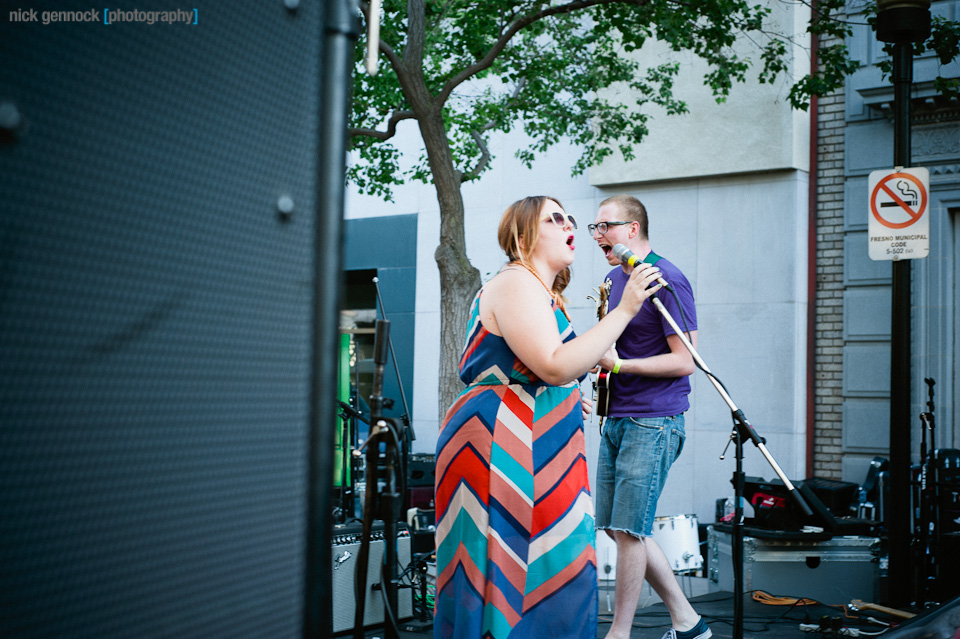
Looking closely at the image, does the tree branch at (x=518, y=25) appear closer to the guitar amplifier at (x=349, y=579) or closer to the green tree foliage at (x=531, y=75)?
the green tree foliage at (x=531, y=75)

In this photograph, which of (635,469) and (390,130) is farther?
(390,130)

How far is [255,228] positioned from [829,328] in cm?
910

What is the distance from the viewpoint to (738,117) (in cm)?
971

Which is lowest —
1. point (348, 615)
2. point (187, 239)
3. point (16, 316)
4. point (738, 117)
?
point (348, 615)

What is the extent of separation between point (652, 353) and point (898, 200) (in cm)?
283

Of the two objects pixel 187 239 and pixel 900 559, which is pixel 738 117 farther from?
pixel 187 239

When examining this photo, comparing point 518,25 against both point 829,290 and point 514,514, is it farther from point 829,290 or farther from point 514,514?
point 514,514

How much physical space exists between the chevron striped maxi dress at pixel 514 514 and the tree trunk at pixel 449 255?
16.0 feet

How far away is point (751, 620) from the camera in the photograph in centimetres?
511

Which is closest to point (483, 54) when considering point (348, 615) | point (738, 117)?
point (738, 117)

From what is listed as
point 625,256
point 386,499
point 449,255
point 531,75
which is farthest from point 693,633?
point 531,75

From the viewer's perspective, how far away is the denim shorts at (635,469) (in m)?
3.98

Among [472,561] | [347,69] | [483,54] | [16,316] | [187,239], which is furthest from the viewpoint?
[483,54]

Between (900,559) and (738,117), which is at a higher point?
(738,117)
